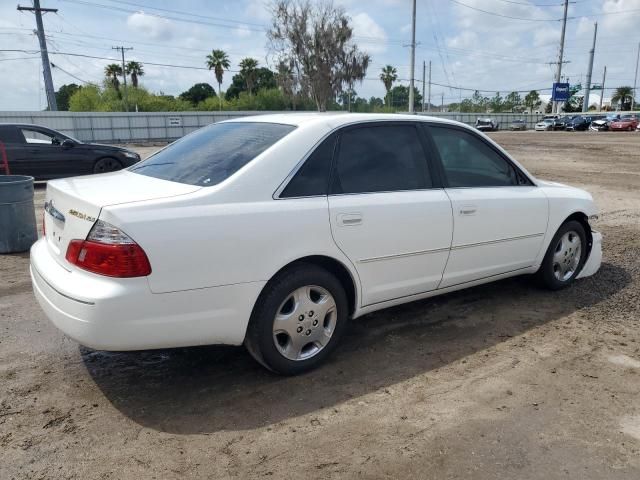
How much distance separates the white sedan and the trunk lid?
0.01 metres

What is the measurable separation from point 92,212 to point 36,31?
34.5m

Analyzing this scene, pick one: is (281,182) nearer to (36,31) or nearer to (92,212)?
(92,212)

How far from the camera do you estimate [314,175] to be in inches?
135

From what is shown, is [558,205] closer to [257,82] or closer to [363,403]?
[363,403]

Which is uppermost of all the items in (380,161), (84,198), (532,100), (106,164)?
(532,100)

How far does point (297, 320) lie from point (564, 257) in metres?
2.99

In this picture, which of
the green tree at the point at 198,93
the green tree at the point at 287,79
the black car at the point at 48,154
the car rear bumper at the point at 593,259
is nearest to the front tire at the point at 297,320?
the car rear bumper at the point at 593,259

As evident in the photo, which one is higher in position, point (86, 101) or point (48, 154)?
point (86, 101)

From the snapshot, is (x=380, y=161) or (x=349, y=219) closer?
(x=349, y=219)

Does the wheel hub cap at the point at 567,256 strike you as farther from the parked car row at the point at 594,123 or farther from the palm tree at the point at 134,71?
the palm tree at the point at 134,71

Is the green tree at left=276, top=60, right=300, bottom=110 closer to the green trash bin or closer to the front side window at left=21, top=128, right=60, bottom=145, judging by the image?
the front side window at left=21, top=128, right=60, bottom=145

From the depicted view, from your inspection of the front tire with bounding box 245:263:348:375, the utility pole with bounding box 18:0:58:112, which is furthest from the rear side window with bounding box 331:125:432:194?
the utility pole with bounding box 18:0:58:112

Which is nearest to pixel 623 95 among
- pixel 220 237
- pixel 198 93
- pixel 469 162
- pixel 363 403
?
pixel 198 93

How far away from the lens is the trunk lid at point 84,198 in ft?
9.72
